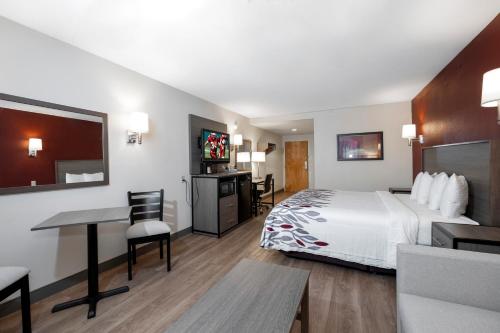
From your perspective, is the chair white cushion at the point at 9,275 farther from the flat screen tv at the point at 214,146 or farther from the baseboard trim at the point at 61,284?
the flat screen tv at the point at 214,146

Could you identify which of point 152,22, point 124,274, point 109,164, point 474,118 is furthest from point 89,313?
point 474,118

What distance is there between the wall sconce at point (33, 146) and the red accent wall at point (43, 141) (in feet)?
0.07

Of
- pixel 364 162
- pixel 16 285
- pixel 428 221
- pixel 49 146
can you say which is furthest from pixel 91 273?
pixel 364 162

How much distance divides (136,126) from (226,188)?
1.67 m

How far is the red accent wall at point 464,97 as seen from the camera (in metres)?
1.90

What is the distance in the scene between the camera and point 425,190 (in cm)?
257

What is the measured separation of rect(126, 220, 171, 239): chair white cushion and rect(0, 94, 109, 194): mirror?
0.62 m

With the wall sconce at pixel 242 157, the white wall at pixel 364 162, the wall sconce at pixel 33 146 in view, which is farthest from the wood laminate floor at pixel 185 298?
the white wall at pixel 364 162

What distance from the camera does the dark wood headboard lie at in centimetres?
171

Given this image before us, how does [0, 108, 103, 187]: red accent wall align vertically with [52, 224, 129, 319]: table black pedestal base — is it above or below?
above

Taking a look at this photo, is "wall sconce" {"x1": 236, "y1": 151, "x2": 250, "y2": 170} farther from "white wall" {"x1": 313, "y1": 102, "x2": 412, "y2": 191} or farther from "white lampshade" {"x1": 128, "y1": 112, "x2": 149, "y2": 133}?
"white lampshade" {"x1": 128, "y1": 112, "x2": 149, "y2": 133}

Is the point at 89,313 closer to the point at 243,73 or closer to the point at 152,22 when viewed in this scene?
the point at 152,22

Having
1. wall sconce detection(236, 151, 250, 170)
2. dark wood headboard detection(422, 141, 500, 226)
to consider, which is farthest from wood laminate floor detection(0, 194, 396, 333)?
wall sconce detection(236, 151, 250, 170)

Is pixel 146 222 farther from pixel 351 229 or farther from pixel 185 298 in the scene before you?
pixel 351 229
